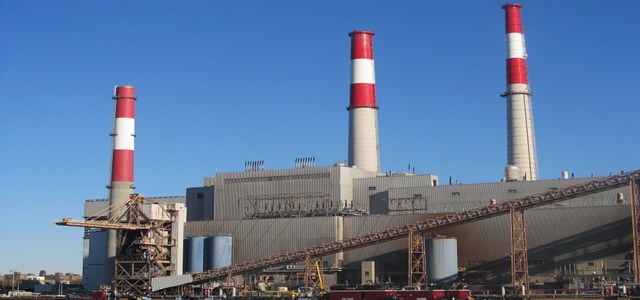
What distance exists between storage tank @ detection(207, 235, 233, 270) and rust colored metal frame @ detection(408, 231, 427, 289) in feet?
82.5

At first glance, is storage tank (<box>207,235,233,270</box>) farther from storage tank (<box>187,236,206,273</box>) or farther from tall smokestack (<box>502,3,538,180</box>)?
tall smokestack (<box>502,3,538,180</box>)

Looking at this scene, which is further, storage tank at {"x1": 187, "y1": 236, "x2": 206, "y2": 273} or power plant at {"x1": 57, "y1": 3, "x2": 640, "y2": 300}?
storage tank at {"x1": 187, "y1": 236, "x2": 206, "y2": 273}

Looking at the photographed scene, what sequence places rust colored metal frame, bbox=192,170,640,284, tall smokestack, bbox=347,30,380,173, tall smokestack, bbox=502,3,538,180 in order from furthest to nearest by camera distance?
1. tall smokestack, bbox=347,30,380,173
2. tall smokestack, bbox=502,3,538,180
3. rust colored metal frame, bbox=192,170,640,284

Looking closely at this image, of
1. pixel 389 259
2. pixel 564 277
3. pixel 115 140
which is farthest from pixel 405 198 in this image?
pixel 115 140

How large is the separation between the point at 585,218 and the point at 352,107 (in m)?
35.5

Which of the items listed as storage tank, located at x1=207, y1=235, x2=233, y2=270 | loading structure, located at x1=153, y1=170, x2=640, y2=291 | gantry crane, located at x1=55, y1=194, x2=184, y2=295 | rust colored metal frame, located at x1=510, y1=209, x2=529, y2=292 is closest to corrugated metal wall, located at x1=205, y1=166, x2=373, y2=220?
storage tank, located at x1=207, y1=235, x2=233, y2=270

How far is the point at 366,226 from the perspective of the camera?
107438 mm

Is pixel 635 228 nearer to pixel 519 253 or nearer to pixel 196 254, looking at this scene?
pixel 519 253

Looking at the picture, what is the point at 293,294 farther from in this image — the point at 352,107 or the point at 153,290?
the point at 352,107

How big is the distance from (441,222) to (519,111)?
998 inches

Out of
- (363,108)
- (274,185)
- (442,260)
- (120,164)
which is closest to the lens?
(442,260)

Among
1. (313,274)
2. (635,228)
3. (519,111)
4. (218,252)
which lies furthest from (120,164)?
(635,228)

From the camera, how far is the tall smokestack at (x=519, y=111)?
113 m

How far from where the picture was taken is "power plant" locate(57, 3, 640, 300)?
93125mm
